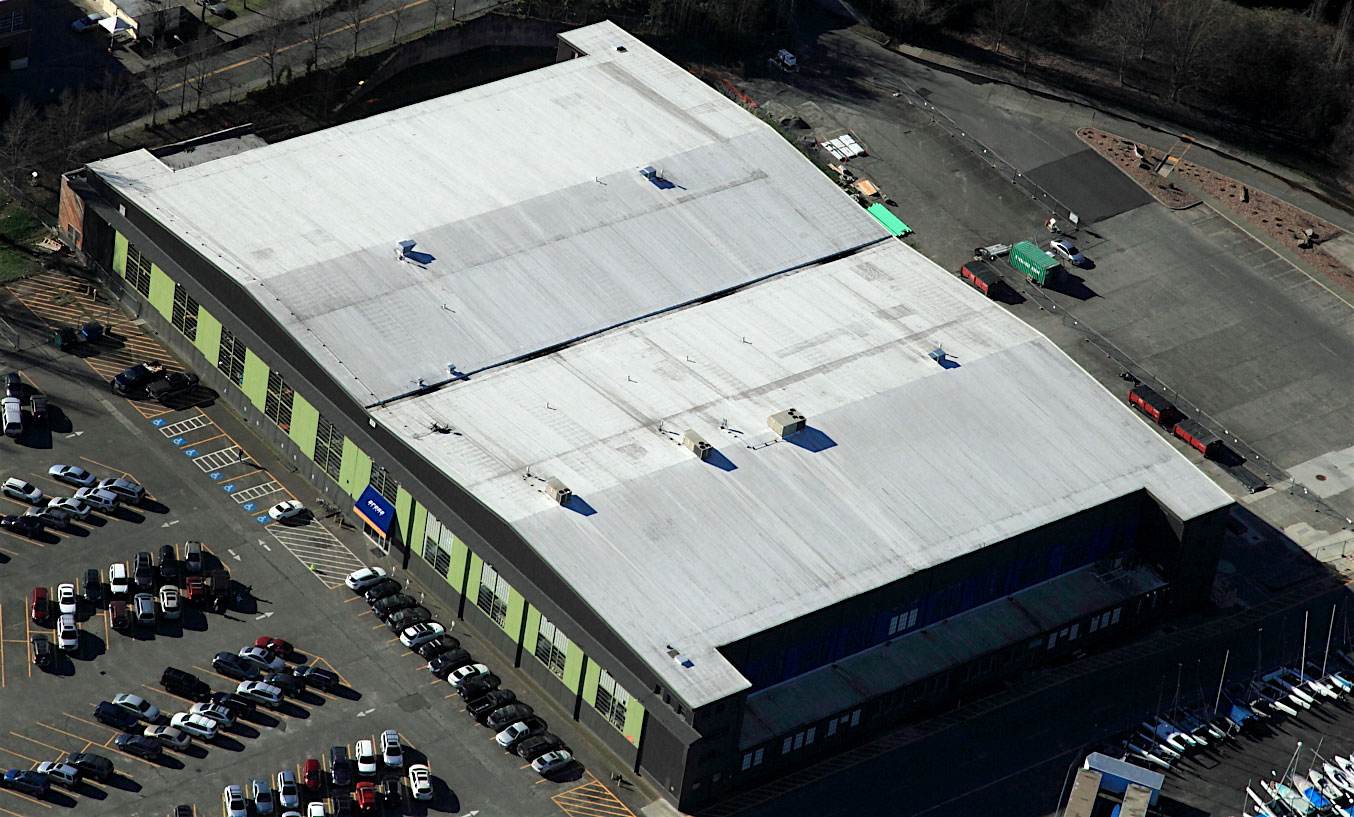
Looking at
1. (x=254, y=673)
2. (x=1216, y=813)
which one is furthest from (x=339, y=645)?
(x=1216, y=813)

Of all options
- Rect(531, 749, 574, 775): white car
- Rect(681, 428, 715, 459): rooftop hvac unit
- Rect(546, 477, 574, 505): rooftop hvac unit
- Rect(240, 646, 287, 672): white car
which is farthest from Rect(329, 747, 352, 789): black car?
Rect(681, 428, 715, 459): rooftop hvac unit

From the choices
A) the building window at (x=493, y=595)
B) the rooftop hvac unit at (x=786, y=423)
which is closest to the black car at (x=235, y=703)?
the building window at (x=493, y=595)

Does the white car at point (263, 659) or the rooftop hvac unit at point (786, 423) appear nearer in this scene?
the white car at point (263, 659)

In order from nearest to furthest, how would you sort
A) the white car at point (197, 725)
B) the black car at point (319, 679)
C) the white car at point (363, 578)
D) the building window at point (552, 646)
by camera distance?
the white car at point (197, 725)
the building window at point (552, 646)
the black car at point (319, 679)
the white car at point (363, 578)

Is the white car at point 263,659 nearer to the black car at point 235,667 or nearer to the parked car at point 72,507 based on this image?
the black car at point 235,667

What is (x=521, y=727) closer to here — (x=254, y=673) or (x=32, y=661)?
(x=254, y=673)

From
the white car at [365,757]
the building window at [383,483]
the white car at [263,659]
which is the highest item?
the building window at [383,483]

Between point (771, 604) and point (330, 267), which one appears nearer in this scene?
point (771, 604)
